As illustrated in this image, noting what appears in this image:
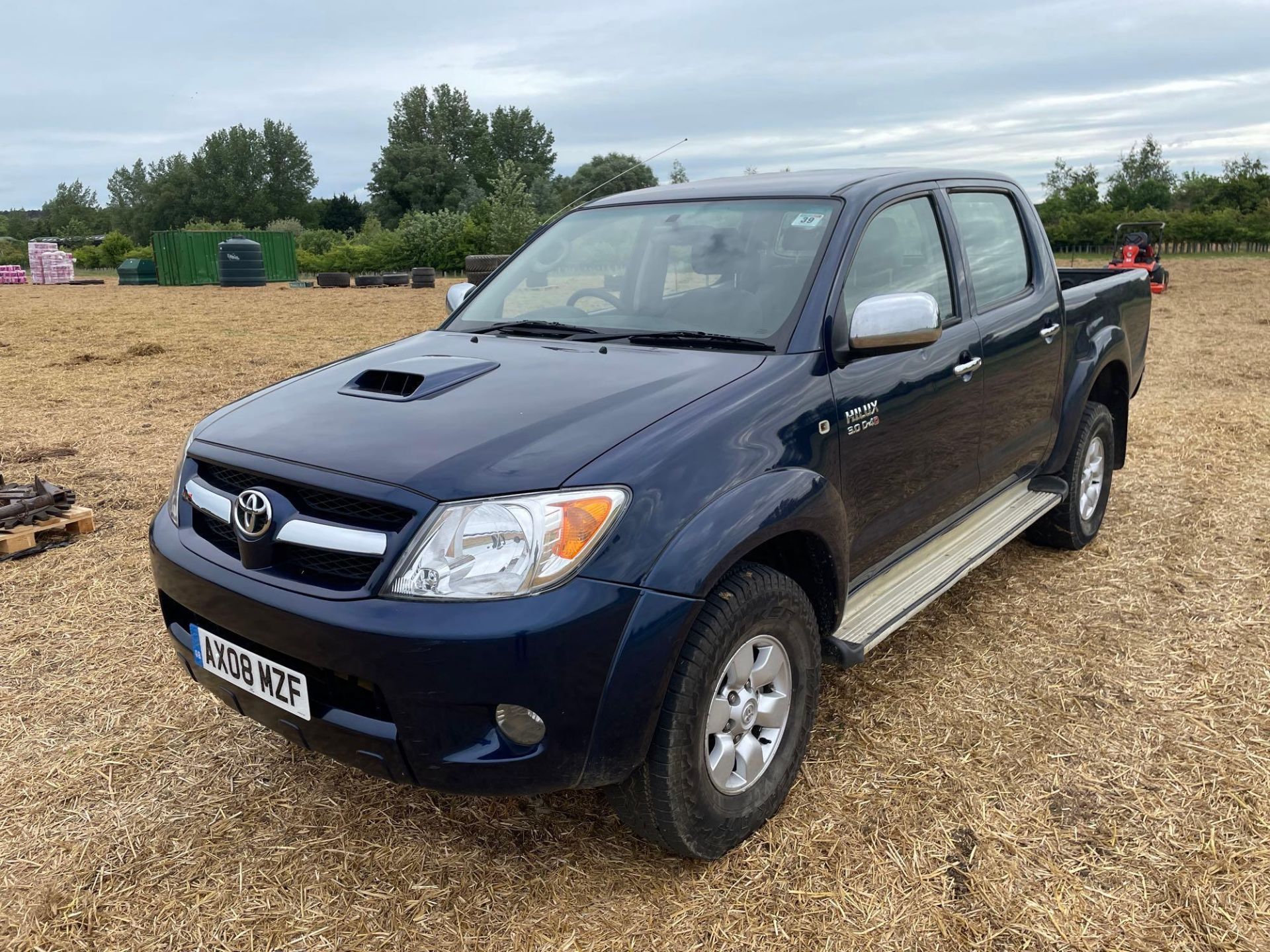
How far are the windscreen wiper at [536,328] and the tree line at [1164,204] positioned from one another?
30409 mm

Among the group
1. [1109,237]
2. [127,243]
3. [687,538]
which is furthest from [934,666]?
[127,243]

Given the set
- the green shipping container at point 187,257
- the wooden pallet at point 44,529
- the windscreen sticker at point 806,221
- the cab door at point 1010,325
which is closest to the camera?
the windscreen sticker at point 806,221

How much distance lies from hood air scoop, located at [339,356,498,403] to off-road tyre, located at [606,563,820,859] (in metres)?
1.02

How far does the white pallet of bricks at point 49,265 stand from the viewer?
33000 millimetres

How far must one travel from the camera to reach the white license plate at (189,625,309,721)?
2283 mm

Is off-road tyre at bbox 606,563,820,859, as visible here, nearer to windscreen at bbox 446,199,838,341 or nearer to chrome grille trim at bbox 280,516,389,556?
chrome grille trim at bbox 280,516,389,556

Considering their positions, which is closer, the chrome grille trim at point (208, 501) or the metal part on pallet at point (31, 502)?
the chrome grille trim at point (208, 501)

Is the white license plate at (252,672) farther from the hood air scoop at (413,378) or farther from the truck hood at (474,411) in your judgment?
the hood air scoop at (413,378)

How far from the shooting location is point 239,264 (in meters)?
30.4

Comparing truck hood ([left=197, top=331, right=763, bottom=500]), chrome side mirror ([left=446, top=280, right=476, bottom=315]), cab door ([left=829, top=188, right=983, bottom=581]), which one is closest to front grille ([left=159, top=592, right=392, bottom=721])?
truck hood ([left=197, top=331, right=763, bottom=500])

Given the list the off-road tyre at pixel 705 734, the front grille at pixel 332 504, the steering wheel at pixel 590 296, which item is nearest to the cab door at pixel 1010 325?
the steering wheel at pixel 590 296

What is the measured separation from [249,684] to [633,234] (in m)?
2.13

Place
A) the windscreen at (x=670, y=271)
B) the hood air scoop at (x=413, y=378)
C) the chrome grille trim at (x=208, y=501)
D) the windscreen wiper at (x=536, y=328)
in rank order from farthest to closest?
the windscreen wiper at (x=536, y=328), the windscreen at (x=670, y=271), the hood air scoop at (x=413, y=378), the chrome grille trim at (x=208, y=501)

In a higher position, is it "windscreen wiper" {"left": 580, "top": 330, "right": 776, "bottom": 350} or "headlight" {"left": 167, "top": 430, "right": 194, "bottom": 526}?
"windscreen wiper" {"left": 580, "top": 330, "right": 776, "bottom": 350}
